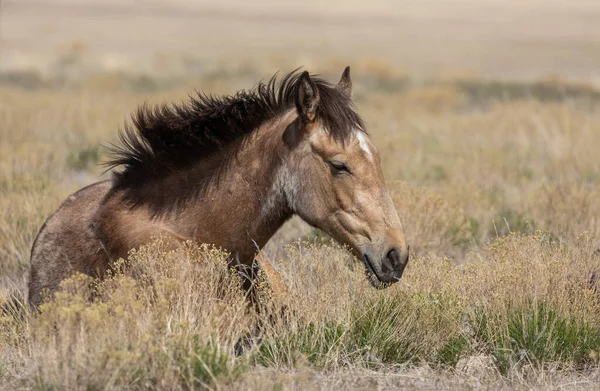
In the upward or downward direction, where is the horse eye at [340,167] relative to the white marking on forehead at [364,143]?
downward

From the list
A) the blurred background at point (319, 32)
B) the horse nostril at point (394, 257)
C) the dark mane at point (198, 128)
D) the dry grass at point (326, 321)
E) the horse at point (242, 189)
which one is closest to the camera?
the dry grass at point (326, 321)

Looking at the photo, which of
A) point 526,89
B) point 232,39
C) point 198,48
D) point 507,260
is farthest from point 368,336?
point 232,39

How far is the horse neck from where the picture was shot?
212 inches

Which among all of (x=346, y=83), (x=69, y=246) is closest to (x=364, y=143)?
(x=346, y=83)

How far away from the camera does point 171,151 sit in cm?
578

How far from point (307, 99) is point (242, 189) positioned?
2.27 feet

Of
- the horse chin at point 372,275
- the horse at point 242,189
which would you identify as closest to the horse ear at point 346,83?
the horse at point 242,189

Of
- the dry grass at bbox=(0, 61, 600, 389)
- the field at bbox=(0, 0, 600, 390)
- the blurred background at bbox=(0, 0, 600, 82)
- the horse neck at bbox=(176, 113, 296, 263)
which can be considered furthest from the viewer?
the blurred background at bbox=(0, 0, 600, 82)

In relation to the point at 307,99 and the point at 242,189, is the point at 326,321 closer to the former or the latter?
the point at 242,189

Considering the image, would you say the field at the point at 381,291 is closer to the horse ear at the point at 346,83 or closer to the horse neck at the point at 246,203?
the horse neck at the point at 246,203

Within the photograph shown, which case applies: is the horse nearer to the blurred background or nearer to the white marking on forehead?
the white marking on forehead

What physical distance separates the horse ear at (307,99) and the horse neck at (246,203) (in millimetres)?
202

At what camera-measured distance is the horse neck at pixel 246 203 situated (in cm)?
539

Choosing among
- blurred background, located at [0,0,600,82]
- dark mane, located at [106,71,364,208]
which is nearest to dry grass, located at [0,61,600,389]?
dark mane, located at [106,71,364,208]
